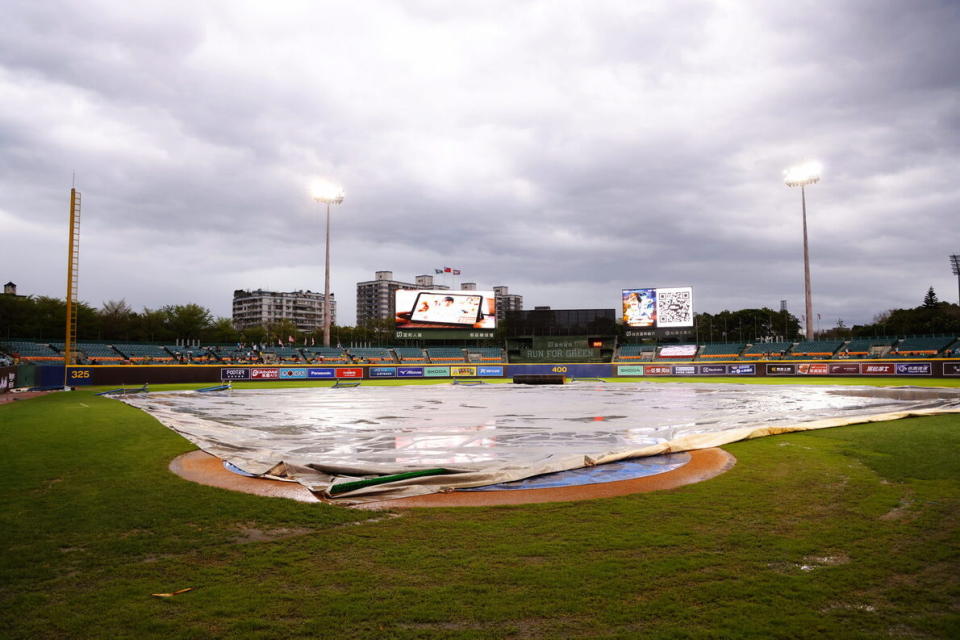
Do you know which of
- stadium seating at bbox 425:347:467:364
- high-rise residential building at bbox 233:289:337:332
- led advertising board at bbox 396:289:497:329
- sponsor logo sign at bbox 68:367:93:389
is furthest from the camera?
high-rise residential building at bbox 233:289:337:332

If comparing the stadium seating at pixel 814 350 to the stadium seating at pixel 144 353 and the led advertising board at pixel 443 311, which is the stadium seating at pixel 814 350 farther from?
the stadium seating at pixel 144 353

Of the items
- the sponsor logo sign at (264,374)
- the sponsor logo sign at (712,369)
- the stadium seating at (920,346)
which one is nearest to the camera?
the sponsor logo sign at (264,374)

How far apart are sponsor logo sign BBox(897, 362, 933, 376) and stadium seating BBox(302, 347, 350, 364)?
166 ft

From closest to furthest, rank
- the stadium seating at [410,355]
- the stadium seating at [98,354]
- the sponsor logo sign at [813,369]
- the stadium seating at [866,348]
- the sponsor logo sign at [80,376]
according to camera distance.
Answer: the sponsor logo sign at [80,376]
the stadium seating at [98,354]
the sponsor logo sign at [813,369]
the stadium seating at [866,348]
the stadium seating at [410,355]

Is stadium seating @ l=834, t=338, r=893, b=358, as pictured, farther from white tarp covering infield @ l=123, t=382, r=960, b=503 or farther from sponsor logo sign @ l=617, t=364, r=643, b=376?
white tarp covering infield @ l=123, t=382, r=960, b=503

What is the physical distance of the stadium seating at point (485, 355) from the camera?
66.1 m

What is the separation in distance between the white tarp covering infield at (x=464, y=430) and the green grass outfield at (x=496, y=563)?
165 cm

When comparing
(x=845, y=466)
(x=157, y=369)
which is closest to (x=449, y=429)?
(x=845, y=466)

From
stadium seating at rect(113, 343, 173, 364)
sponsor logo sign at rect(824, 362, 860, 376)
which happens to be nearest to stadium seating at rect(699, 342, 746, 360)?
sponsor logo sign at rect(824, 362, 860, 376)

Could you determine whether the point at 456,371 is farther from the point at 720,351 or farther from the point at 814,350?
the point at 814,350

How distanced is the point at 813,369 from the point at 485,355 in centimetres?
3547

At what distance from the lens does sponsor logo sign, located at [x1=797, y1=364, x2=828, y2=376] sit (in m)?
45.7

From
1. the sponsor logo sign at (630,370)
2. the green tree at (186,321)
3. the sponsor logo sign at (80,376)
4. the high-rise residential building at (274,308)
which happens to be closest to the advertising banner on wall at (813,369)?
the sponsor logo sign at (630,370)

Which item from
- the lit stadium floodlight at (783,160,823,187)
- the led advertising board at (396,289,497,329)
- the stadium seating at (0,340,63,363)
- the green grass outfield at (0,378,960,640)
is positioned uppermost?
the lit stadium floodlight at (783,160,823,187)
